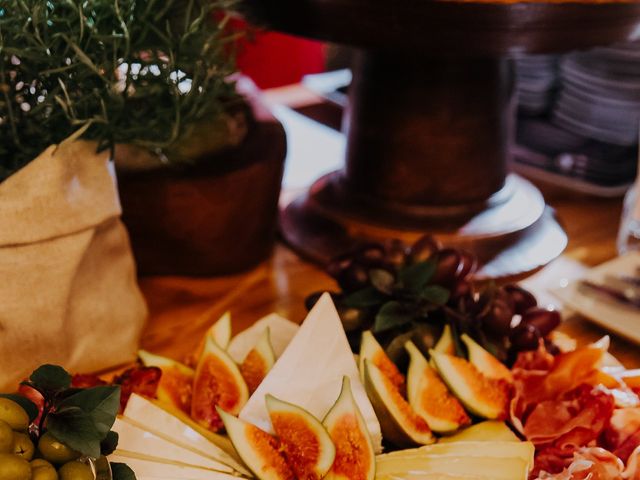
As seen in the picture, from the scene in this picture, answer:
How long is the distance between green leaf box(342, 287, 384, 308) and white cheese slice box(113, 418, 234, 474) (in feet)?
0.88

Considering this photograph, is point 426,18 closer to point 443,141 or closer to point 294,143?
point 443,141

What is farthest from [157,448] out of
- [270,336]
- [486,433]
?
[486,433]

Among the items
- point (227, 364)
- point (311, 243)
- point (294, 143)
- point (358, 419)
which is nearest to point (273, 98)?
point (294, 143)

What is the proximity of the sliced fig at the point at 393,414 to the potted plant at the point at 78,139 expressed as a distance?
368mm

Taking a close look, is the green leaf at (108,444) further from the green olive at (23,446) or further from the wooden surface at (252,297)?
the wooden surface at (252,297)

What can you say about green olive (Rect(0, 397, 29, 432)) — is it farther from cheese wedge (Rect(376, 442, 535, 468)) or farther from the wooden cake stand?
the wooden cake stand

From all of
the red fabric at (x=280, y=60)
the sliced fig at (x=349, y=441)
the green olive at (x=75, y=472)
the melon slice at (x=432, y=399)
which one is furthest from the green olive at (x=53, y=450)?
the red fabric at (x=280, y=60)

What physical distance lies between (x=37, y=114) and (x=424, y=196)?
2.00 feet

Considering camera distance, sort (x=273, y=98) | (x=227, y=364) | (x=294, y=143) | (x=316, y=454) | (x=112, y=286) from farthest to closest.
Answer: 1. (x=273, y=98)
2. (x=294, y=143)
3. (x=112, y=286)
4. (x=227, y=364)
5. (x=316, y=454)

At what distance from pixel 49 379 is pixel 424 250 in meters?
0.51

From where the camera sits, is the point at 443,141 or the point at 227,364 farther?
the point at 443,141

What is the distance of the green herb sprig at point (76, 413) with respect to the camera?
0.62 meters

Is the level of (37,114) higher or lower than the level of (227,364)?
higher

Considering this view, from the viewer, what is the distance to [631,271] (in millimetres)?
1197
